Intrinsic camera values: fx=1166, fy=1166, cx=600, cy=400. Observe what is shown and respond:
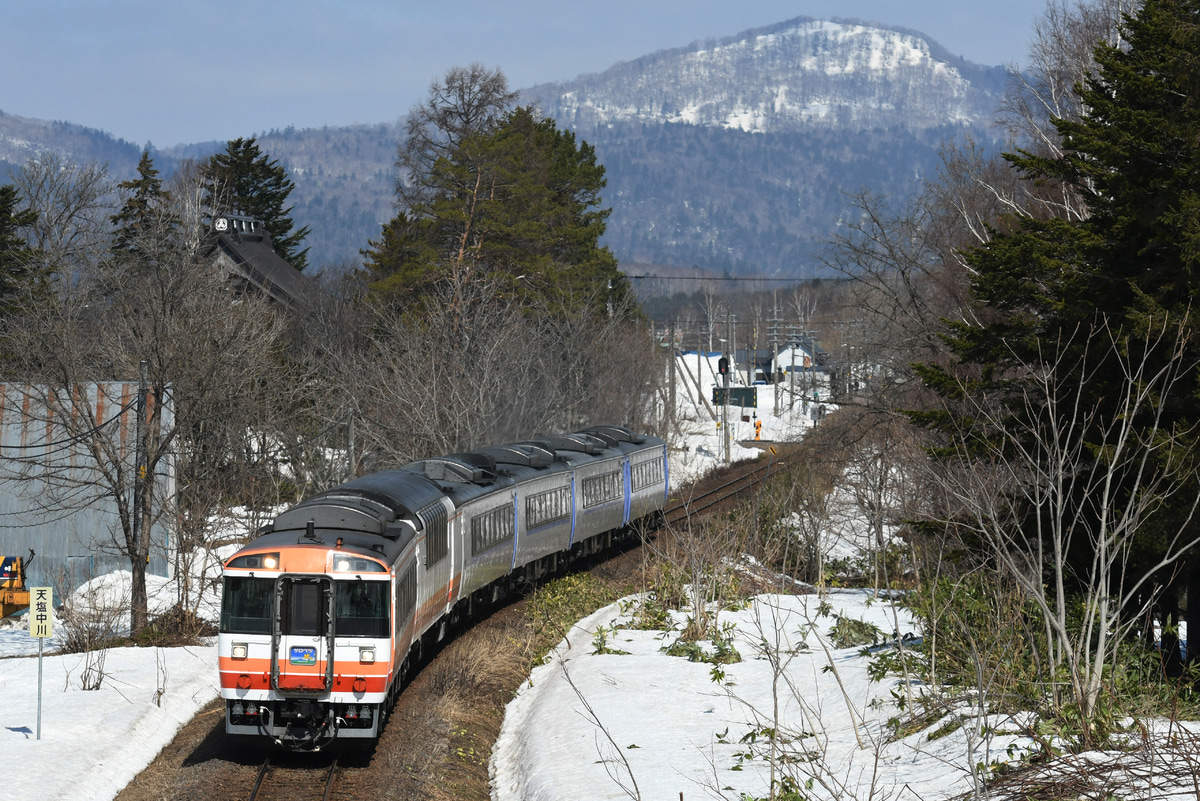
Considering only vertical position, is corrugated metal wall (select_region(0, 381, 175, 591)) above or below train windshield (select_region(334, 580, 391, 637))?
below

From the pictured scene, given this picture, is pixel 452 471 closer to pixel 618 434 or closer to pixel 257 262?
pixel 618 434

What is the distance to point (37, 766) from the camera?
13.4 m

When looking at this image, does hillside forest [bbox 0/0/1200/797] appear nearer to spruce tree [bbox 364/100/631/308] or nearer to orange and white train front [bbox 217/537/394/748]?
spruce tree [bbox 364/100/631/308]

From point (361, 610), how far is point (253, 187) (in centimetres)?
6221

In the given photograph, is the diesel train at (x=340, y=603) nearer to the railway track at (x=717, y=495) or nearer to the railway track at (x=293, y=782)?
the railway track at (x=293, y=782)

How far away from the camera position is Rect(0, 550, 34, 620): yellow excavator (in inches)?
1159

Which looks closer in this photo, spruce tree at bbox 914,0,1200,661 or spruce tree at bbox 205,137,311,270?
spruce tree at bbox 914,0,1200,661

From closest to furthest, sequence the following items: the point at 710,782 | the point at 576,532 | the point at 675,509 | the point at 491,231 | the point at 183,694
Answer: the point at 710,782
the point at 183,694
the point at 576,532
the point at 675,509
the point at 491,231

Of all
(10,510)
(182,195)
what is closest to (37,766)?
(10,510)

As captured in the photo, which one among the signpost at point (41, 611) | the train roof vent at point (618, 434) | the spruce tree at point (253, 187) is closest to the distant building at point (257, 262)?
the spruce tree at point (253, 187)

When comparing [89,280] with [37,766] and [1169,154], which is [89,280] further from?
[1169,154]

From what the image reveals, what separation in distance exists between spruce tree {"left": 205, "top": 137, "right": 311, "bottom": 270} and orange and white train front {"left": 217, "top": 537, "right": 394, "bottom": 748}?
58.8 meters

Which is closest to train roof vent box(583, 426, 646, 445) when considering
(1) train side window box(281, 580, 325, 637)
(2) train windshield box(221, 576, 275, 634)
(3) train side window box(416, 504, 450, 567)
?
(3) train side window box(416, 504, 450, 567)

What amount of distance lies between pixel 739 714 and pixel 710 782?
2.87m
